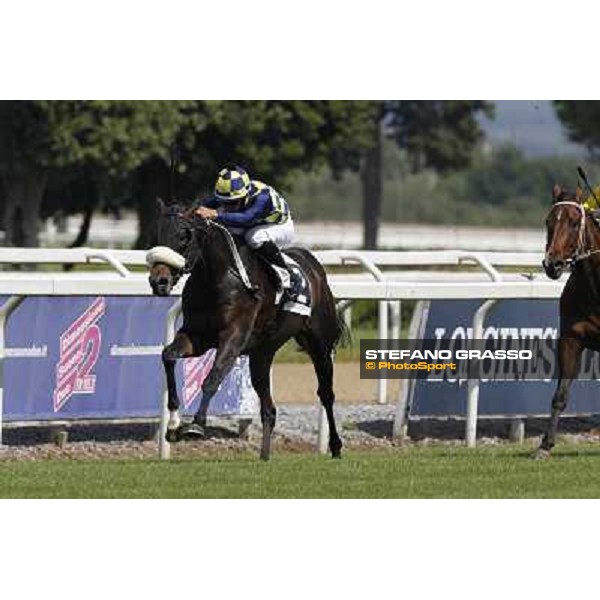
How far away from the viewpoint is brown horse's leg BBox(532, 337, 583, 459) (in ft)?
41.9

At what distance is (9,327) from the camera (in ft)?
44.1

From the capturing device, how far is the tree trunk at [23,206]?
4059 centimetres

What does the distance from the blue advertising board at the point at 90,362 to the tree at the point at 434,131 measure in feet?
194

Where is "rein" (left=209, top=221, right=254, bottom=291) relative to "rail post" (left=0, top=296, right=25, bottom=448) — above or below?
above

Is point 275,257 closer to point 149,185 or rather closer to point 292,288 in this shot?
point 292,288

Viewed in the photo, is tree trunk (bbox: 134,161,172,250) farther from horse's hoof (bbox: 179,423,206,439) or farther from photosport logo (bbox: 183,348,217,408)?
horse's hoof (bbox: 179,423,206,439)

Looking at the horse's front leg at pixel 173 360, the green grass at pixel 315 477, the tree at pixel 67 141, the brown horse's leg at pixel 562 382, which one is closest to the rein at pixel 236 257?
the horse's front leg at pixel 173 360

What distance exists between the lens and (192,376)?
14.2 metres

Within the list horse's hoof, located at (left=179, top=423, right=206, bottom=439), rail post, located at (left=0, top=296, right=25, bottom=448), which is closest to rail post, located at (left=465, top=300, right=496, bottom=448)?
rail post, located at (left=0, top=296, right=25, bottom=448)

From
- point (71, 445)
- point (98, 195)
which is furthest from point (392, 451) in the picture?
point (98, 195)

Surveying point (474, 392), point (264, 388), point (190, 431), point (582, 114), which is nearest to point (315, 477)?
point (190, 431)

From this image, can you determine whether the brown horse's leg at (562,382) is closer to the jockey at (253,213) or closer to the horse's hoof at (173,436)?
the jockey at (253,213)

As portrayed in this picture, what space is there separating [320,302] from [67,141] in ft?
83.3

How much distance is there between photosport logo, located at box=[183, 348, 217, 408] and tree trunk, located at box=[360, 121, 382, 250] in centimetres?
4284
